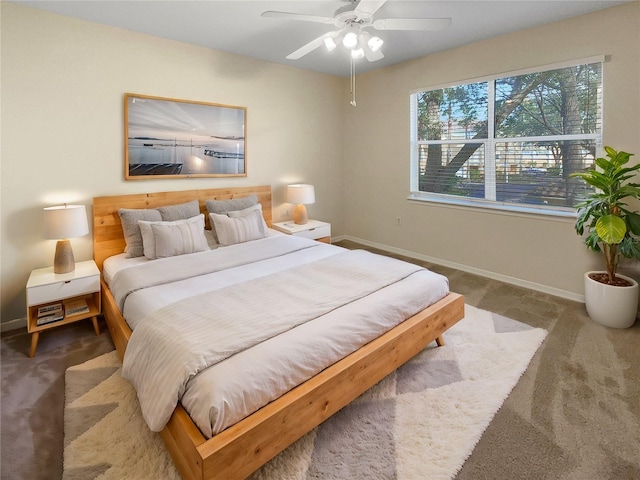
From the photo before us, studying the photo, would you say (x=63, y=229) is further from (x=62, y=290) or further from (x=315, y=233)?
(x=315, y=233)

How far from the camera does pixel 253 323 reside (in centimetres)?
178

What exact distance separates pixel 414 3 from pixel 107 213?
311 centimetres

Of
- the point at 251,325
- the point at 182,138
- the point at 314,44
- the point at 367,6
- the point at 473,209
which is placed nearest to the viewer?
the point at 251,325

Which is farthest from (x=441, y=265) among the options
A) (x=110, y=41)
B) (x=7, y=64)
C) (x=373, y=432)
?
(x=7, y=64)

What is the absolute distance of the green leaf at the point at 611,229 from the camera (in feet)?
8.15

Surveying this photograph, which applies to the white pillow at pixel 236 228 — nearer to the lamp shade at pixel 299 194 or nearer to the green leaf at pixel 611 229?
the lamp shade at pixel 299 194

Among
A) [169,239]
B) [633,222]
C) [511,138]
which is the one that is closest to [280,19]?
[169,239]

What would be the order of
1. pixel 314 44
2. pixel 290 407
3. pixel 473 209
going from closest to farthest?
pixel 290 407
pixel 314 44
pixel 473 209

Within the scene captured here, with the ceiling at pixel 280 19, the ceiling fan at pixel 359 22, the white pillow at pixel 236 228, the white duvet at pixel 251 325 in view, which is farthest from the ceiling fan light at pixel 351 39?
the white pillow at pixel 236 228

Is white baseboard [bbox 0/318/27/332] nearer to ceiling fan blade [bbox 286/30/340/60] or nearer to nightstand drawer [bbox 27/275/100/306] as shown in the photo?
nightstand drawer [bbox 27/275/100/306]

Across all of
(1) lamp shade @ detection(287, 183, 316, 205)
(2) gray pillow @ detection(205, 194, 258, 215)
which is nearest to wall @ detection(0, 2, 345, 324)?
(2) gray pillow @ detection(205, 194, 258, 215)

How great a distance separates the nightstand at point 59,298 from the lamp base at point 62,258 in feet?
0.13

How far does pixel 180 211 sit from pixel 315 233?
1.59 metres

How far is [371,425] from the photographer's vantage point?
1.81m
